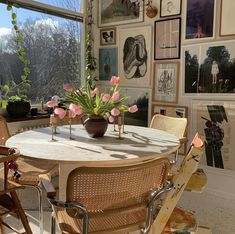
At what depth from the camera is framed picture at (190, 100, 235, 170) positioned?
2986 millimetres

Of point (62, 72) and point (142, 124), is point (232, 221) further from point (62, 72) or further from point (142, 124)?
point (62, 72)

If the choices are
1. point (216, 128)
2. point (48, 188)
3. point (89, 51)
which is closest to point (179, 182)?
point (48, 188)

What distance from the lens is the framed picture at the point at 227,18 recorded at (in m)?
2.87

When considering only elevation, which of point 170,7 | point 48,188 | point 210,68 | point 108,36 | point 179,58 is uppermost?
point 170,7

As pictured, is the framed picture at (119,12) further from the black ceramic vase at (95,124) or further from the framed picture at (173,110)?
the black ceramic vase at (95,124)

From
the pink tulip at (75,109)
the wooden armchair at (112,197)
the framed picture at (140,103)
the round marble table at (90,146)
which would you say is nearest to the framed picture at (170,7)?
the framed picture at (140,103)

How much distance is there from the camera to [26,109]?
10.6ft

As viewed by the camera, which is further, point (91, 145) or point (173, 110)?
point (173, 110)

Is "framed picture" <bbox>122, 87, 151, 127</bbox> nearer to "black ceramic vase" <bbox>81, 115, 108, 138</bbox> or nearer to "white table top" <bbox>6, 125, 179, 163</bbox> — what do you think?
"white table top" <bbox>6, 125, 179, 163</bbox>

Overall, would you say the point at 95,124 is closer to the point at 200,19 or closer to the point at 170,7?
the point at 200,19

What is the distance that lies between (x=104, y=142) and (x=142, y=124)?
A: 1788 mm

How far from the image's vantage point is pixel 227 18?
2.91m

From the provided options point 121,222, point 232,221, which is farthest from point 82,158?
point 232,221

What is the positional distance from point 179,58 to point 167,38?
0.28 metres
